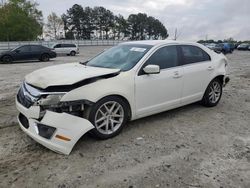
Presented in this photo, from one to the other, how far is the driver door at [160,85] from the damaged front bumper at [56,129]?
1.20 m

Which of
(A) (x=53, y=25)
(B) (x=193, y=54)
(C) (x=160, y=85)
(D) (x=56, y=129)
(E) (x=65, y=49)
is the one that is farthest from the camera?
(A) (x=53, y=25)

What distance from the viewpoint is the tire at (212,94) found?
5432 millimetres

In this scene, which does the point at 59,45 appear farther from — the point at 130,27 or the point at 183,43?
the point at 130,27

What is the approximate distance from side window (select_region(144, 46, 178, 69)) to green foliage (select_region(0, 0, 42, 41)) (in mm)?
44900

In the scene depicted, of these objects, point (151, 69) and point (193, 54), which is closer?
point (151, 69)

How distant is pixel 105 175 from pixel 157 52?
8.01 feet

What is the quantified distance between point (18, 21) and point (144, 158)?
153ft

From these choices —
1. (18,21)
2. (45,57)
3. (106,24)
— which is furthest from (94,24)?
(45,57)

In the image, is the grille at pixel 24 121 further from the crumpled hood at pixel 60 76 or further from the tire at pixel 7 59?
the tire at pixel 7 59


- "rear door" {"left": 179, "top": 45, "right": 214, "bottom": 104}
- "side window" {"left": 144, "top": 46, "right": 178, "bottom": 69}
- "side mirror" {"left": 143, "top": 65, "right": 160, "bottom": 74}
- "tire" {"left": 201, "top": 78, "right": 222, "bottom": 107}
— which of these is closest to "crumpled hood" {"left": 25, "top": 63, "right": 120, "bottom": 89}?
"side mirror" {"left": 143, "top": 65, "right": 160, "bottom": 74}

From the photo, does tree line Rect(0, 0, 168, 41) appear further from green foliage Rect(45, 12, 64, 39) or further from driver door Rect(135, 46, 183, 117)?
driver door Rect(135, 46, 183, 117)

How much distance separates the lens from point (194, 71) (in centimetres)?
493

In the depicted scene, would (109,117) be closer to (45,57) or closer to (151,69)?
(151,69)

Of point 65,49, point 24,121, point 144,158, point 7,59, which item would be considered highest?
point 65,49
